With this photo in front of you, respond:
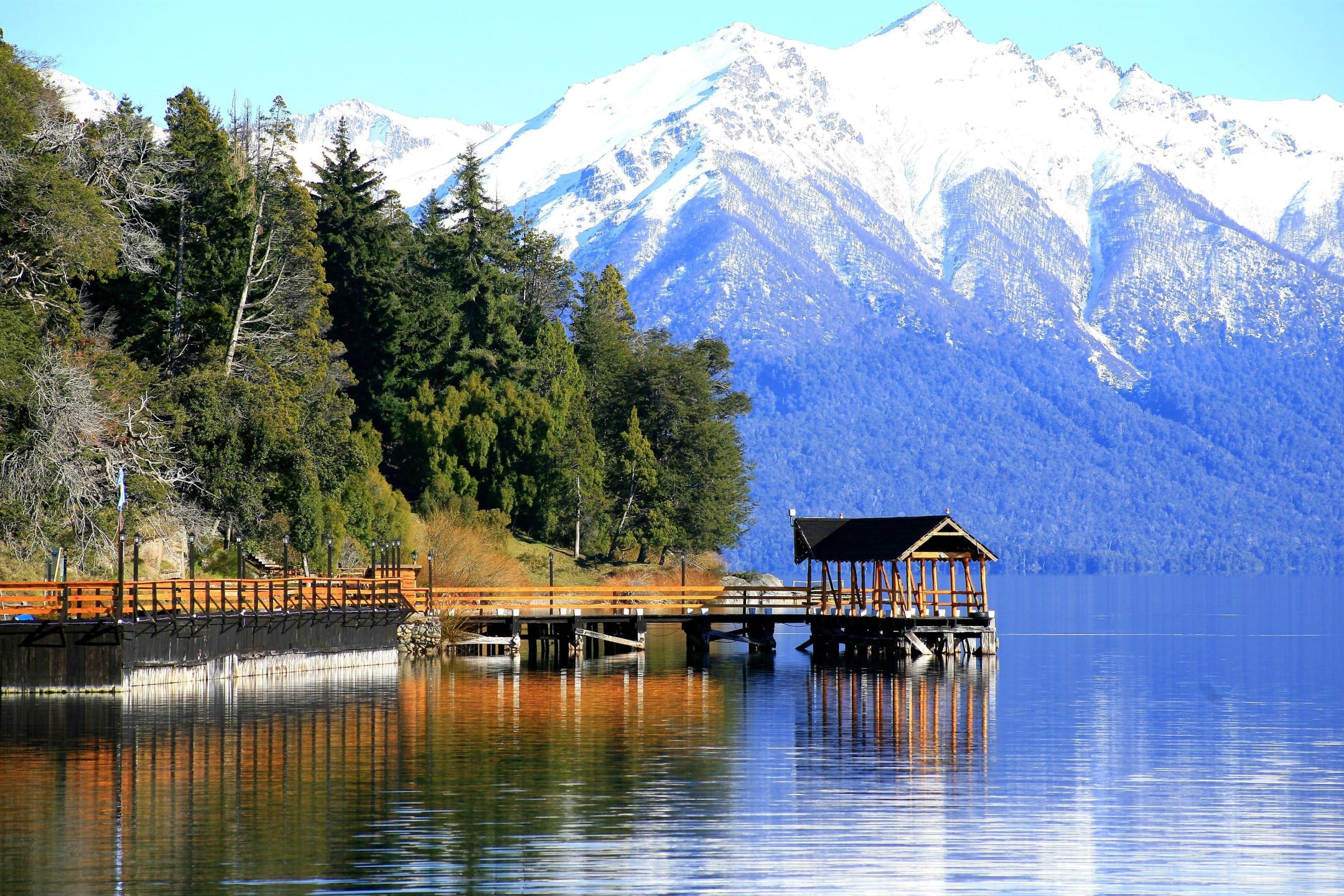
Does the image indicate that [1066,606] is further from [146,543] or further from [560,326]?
[146,543]

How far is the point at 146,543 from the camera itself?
5900cm

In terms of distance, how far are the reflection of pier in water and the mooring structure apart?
3.68 meters

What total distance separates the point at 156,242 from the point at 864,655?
1065 inches

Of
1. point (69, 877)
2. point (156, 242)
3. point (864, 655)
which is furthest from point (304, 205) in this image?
point (69, 877)

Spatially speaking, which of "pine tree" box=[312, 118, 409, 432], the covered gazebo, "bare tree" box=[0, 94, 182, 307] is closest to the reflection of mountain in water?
"bare tree" box=[0, 94, 182, 307]

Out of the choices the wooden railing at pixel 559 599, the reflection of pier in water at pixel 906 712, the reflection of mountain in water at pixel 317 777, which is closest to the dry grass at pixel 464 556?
A: the wooden railing at pixel 559 599

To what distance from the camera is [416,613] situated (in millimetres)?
60688

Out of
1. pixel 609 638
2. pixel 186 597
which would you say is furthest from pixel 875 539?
pixel 186 597

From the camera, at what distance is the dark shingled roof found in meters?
59.2

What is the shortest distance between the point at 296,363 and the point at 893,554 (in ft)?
72.3

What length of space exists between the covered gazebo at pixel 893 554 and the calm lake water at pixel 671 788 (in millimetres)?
8374

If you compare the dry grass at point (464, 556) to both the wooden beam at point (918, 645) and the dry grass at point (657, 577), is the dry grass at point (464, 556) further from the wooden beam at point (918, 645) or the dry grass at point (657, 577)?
the wooden beam at point (918, 645)

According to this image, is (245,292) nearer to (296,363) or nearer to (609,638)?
(296,363)

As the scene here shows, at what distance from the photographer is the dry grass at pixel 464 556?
241 ft
